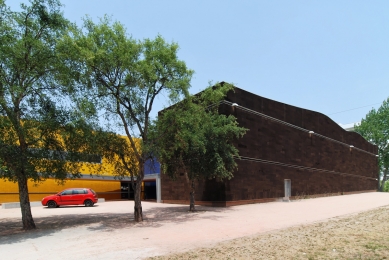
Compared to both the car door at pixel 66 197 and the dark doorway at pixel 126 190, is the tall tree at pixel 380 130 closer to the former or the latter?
the dark doorway at pixel 126 190

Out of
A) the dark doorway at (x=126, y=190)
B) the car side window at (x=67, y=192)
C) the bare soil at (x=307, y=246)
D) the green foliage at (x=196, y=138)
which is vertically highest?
the green foliage at (x=196, y=138)

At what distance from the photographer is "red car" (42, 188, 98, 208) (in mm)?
25578

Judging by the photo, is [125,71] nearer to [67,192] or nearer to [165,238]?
[165,238]

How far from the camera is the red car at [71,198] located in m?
25.6

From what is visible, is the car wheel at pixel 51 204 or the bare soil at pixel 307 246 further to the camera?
the car wheel at pixel 51 204

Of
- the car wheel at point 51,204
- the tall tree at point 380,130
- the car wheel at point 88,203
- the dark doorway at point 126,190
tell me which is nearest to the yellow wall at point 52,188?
the dark doorway at point 126,190

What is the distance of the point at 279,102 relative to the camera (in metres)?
28.2

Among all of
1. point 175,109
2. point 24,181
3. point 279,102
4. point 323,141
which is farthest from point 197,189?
point 323,141

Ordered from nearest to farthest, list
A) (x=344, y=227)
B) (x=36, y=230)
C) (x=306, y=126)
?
(x=344, y=227), (x=36, y=230), (x=306, y=126)

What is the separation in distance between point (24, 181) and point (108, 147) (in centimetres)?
384

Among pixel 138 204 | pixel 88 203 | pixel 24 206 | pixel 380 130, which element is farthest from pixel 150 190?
pixel 380 130

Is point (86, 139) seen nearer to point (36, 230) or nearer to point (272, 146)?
point (36, 230)

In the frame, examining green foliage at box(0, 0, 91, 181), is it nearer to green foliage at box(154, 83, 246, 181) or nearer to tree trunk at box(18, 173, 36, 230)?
tree trunk at box(18, 173, 36, 230)

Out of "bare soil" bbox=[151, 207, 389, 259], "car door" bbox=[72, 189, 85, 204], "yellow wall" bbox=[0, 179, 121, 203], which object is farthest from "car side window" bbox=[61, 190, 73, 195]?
"bare soil" bbox=[151, 207, 389, 259]
